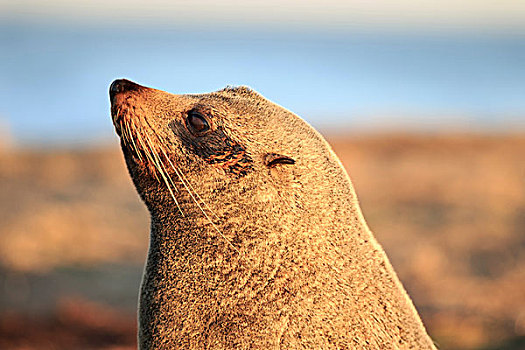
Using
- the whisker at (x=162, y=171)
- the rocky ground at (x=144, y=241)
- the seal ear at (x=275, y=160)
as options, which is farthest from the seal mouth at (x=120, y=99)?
the rocky ground at (x=144, y=241)

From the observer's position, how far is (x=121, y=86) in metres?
3.37

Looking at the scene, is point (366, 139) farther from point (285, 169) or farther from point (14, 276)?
point (285, 169)

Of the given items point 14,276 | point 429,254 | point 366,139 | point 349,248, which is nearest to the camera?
point 349,248

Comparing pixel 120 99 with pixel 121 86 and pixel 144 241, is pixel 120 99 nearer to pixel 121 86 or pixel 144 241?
pixel 121 86

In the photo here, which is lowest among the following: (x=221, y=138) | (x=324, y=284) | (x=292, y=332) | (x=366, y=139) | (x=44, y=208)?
(x=292, y=332)

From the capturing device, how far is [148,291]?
129 inches

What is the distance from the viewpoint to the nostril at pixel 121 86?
3357 mm

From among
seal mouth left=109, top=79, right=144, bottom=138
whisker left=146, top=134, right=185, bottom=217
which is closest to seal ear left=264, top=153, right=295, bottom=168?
whisker left=146, top=134, right=185, bottom=217

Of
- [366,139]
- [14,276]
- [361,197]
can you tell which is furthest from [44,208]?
[366,139]

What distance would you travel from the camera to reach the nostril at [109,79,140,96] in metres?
3.36

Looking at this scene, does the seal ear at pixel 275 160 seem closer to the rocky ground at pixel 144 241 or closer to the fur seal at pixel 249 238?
the fur seal at pixel 249 238

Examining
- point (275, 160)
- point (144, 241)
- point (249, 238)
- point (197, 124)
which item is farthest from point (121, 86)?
point (144, 241)

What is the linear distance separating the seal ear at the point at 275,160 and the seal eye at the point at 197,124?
33cm

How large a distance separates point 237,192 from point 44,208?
843 centimetres
